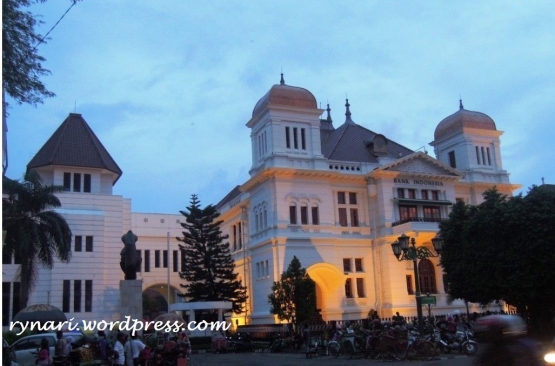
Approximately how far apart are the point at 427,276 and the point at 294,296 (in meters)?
12.1

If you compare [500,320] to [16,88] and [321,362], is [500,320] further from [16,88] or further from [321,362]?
[321,362]

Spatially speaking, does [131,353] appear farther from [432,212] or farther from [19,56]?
[432,212]

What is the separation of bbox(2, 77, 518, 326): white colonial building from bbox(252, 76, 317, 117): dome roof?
76 mm

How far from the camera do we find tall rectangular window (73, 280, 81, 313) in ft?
139

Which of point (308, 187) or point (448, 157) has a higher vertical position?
point (448, 157)

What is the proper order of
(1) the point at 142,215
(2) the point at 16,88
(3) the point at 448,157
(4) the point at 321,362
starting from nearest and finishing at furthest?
1. (2) the point at 16,88
2. (4) the point at 321,362
3. (3) the point at 448,157
4. (1) the point at 142,215

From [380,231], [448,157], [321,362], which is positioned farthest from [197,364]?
[448,157]

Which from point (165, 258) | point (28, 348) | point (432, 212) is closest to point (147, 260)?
point (165, 258)

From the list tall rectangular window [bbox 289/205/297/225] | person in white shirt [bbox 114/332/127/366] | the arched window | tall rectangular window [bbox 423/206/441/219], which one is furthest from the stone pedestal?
tall rectangular window [bbox 423/206/441/219]

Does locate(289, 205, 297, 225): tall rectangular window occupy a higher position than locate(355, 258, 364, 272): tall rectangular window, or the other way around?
locate(289, 205, 297, 225): tall rectangular window

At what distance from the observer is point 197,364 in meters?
23.7

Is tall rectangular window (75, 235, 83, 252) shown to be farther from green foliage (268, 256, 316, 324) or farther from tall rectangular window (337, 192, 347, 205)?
tall rectangular window (337, 192, 347, 205)

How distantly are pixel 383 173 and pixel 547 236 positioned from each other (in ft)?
49.7

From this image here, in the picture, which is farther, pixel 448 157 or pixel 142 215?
pixel 142 215
